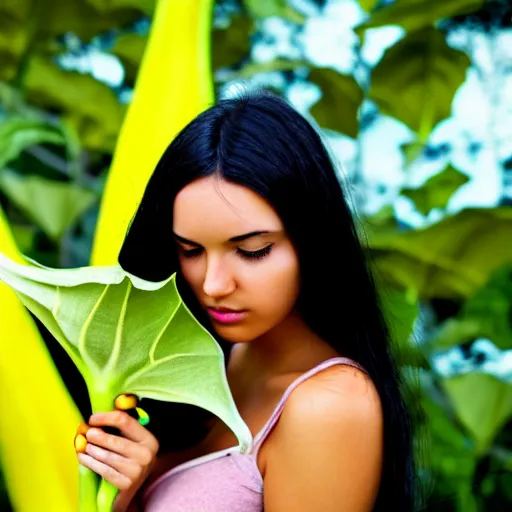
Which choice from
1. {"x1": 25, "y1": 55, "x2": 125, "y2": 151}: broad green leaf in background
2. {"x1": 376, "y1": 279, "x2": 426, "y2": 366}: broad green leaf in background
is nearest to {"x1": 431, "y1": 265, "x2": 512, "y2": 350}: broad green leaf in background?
{"x1": 376, "y1": 279, "x2": 426, "y2": 366}: broad green leaf in background

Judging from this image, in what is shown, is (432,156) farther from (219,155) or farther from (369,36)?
(219,155)

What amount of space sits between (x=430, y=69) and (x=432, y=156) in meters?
0.12

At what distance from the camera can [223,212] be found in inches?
13.8

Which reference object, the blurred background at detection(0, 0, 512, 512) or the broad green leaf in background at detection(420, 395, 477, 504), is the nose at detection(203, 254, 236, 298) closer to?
the blurred background at detection(0, 0, 512, 512)

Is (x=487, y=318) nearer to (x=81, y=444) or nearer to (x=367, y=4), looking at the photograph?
(x=367, y=4)

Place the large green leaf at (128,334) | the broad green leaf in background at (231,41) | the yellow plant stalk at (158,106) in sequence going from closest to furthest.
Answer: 1. the large green leaf at (128,334)
2. the yellow plant stalk at (158,106)
3. the broad green leaf in background at (231,41)

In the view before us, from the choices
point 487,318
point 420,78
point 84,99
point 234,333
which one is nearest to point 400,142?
point 420,78

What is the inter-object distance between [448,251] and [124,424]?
1.07 feet

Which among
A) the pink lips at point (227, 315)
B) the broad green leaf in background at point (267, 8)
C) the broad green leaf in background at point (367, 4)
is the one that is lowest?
the pink lips at point (227, 315)

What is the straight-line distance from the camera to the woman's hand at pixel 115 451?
34 cm

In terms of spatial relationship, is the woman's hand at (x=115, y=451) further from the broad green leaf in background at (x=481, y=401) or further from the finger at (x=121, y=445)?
the broad green leaf in background at (x=481, y=401)

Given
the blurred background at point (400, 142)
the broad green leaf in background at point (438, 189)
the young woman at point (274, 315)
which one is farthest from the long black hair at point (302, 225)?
the broad green leaf in background at point (438, 189)

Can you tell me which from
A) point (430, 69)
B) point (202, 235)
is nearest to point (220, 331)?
point (202, 235)

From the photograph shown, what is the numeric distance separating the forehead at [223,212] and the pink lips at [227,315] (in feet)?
0.12
